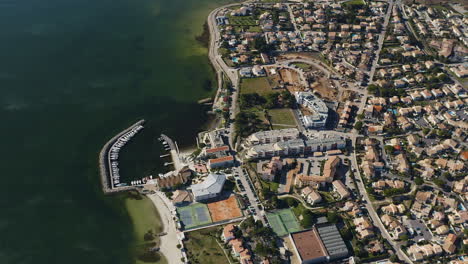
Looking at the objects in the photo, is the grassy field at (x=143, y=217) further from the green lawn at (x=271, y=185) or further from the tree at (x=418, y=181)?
the tree at (x=418, y=181)

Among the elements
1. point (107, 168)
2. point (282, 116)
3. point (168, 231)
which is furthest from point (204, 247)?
point (282, 116)

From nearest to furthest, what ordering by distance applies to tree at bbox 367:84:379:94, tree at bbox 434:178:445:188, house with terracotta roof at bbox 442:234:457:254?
house with terracotta roof at bbox 442:234:457:254
tree at bbox 434:178:445:188
tree at bbox 367:84:379:94

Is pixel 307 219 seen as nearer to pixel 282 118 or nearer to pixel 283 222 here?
pixel 283 222

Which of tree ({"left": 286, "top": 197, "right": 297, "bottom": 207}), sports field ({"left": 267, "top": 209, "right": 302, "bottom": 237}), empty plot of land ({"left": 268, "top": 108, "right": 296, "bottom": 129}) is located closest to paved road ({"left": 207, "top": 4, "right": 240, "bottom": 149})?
empty plot of land ({"left": 268, "top": 108, "right": 296, "bottom": 129})

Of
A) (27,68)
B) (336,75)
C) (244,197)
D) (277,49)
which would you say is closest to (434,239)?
(244,197)

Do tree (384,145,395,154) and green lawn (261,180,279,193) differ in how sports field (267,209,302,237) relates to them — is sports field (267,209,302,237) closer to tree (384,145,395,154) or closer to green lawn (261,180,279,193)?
green lawn (261,180,279,193)

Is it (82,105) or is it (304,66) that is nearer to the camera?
(82,105)

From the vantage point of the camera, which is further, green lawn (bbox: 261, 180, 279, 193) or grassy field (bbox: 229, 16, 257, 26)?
grassy field (bbox: 229, 16, 257, 26)
